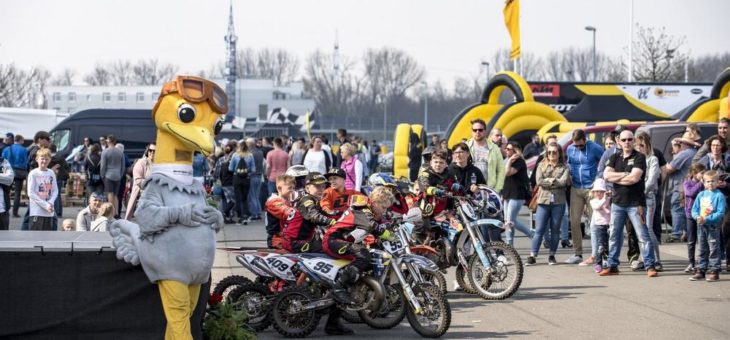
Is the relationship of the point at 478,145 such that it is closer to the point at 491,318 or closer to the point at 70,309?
the point at 491,318

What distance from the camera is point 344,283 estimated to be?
953 cm

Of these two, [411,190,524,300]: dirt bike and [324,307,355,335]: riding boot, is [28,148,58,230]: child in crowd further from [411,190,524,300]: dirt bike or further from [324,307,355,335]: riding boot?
[324,307,355,335]: riding boot

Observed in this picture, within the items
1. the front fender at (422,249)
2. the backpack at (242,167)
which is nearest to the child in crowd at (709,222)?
the front fender at (422,249)

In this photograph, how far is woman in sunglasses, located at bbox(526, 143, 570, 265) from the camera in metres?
14.3

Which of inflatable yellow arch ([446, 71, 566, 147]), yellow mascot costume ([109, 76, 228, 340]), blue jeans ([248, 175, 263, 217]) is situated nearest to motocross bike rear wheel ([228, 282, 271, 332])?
yellow mascot costume ([109, 76, 228, 340])

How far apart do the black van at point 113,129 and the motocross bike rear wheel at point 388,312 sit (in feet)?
73.2

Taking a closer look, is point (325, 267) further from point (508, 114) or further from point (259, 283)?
point (508, 114)

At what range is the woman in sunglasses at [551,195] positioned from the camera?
14.3m

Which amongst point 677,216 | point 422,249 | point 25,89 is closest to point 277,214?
point 422,249

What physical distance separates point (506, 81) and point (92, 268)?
23.2 metres

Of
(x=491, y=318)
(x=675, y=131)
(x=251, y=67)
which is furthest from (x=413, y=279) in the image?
(x=251, y=67)

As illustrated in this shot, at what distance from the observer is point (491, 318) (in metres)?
10.5

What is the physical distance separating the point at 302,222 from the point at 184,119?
2.92 m

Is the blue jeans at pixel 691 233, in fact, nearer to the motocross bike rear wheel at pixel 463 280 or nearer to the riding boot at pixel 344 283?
the motocross bike rear wheel at pixel 463 280
